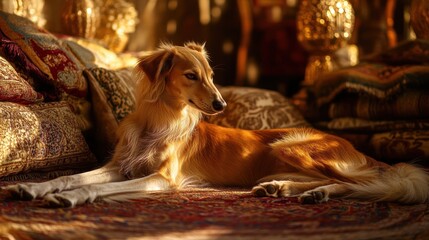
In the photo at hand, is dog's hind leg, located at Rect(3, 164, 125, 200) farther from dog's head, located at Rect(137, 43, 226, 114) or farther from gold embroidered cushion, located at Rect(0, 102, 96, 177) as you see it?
dog's head, located at Rect(137, 43, 226, 114)

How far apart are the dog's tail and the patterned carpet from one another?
Answer: 2.6 inches

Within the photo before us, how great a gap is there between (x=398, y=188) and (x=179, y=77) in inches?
42.2

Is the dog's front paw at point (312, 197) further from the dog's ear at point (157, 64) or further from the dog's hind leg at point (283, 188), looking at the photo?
the dog's ear at point (157, 64)

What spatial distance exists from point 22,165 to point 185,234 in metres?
1.06

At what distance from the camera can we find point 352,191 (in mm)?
2389

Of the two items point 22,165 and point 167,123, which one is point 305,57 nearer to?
point 167,123

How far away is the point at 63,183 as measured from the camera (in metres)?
2.19

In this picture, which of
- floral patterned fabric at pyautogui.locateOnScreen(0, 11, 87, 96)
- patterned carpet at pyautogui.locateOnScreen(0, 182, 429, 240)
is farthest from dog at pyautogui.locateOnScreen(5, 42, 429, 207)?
floral patterned fabric at pyautogui.locateOnScreen(0, 11, 87, 96)

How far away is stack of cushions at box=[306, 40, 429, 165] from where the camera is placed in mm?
3232

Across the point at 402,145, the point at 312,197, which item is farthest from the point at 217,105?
the point at 402,145

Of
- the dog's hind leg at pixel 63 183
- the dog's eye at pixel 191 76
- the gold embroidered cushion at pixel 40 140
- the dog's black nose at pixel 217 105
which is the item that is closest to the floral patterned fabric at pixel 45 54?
the gold embroidered cushion at pixel 40 140

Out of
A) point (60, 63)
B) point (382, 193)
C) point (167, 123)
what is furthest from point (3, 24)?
point (382, 193)

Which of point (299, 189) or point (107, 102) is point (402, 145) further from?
point (107, 102)

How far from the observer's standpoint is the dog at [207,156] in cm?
236
